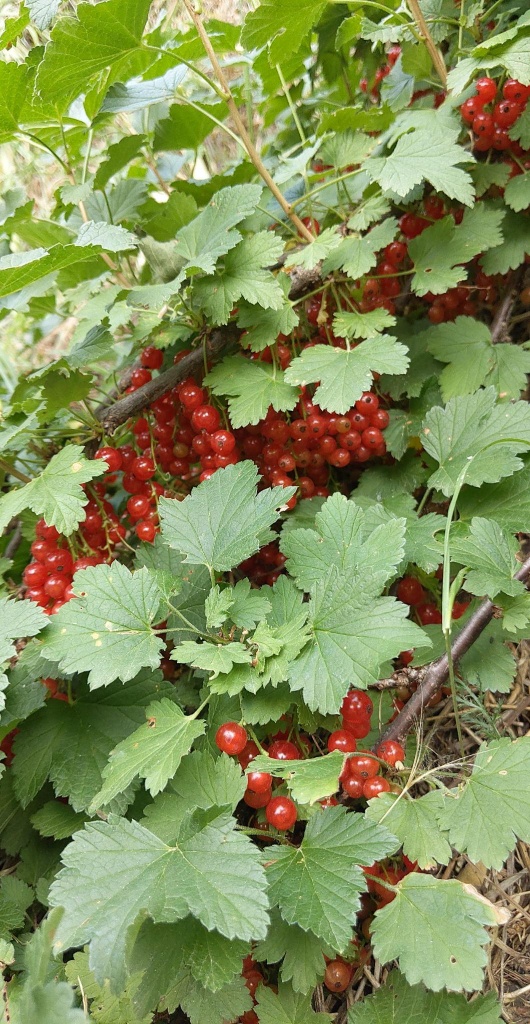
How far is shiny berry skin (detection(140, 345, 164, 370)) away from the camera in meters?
1.42

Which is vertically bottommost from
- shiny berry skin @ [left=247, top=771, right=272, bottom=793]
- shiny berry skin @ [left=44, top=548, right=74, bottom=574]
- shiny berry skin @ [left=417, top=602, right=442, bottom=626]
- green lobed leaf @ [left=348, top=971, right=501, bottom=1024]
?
green lobed leaf @ [left=348, top=971, right=501, bottom=1024]

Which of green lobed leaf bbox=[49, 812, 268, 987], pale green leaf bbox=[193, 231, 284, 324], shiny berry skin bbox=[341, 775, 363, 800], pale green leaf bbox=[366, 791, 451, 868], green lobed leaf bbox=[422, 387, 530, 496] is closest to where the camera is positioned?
green lobed leaf bbox=[49, 812, 268, 987]

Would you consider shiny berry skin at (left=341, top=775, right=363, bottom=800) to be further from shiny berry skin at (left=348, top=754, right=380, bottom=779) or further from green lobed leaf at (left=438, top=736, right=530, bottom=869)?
green lobed leaf at (left=438, top=736, right=530, bottom=869)

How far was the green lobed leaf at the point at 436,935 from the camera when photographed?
0.75 m

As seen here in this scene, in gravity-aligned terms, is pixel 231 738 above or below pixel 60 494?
below

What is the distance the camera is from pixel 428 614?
1.21m

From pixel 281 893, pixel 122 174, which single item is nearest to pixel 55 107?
pixel 122 174

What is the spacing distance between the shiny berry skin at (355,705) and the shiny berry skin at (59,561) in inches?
23.1

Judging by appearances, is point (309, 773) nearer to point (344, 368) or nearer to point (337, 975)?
point (337, 975)

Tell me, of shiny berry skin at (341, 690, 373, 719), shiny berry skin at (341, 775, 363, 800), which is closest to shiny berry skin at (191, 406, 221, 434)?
shiny berry skin at (341, 690, 373, 719)

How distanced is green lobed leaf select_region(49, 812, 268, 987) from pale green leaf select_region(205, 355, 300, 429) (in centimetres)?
70

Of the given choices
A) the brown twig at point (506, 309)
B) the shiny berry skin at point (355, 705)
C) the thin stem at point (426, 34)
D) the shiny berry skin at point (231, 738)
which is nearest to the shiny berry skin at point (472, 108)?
the thin stem at point (426, 34)

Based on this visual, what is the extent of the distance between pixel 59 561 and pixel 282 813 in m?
0.61

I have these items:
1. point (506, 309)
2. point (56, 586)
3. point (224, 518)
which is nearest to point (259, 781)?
point (224, 518)
